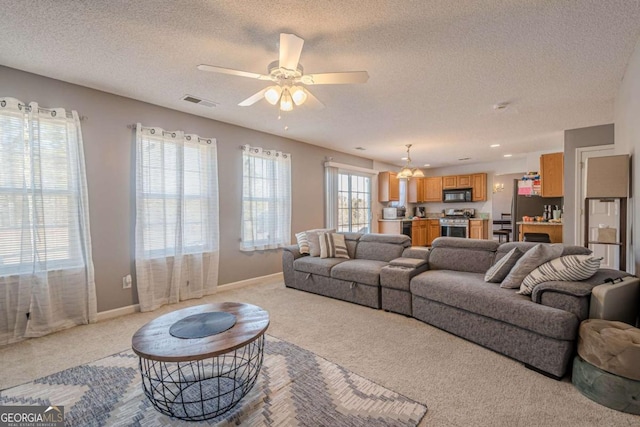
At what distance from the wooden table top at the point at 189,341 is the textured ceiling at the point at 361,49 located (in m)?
2.07

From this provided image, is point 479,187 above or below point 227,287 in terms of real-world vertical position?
above

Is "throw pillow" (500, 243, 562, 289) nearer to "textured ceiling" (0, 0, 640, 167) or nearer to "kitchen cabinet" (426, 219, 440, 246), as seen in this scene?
"textured ceiling" (0, 0, 640, 167)

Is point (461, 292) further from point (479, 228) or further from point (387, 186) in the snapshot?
point (479, 228)

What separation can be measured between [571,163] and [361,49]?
4391 millimetres

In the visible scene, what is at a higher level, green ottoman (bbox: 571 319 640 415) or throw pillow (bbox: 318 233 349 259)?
throw pillow (bbox: 318 233 349 259)

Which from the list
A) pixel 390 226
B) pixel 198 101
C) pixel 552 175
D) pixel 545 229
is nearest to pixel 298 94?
pixel 198 101

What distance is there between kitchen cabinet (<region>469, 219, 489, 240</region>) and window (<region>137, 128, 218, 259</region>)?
22.9ft

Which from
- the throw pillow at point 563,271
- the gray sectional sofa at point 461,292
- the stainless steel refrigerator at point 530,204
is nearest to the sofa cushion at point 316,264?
the gray sectional sofa at point 461,292

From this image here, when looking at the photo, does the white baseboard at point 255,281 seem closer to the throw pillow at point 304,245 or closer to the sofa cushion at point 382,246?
the throw pillow at point 304,245

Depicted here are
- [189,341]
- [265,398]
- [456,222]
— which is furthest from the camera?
[456,222]

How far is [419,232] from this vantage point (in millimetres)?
8398

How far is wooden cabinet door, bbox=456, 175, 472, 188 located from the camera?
806 centimetres

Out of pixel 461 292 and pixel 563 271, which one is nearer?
pixel 563 271
